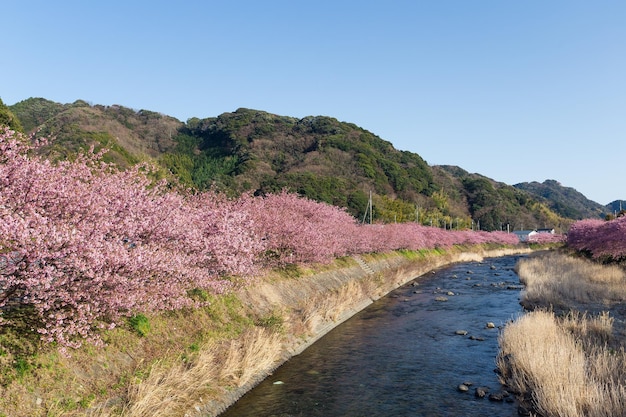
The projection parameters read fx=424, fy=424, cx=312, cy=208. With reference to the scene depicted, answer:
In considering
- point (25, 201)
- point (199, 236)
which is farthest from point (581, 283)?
point (25, 201)

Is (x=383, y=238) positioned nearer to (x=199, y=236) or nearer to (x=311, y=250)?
(x=311, y=250)

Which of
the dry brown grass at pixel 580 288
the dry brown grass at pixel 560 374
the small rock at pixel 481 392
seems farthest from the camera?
the dry brown grass at pixel 580 288

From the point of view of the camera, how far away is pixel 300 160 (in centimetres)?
15200

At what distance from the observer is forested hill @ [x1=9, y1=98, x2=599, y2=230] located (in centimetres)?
10919

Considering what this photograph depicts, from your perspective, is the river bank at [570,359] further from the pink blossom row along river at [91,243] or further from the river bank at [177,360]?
the pink blossom row along river at [91,243]

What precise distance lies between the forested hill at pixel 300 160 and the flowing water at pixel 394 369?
68.2 meters

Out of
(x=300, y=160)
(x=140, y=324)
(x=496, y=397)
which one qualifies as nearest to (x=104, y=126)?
(x=300, y=160)

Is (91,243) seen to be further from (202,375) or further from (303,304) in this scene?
(303,304)

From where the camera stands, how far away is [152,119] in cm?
19725

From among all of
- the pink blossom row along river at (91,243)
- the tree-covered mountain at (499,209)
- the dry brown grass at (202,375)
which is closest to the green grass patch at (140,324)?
the pink blossom row along river at (91,243)

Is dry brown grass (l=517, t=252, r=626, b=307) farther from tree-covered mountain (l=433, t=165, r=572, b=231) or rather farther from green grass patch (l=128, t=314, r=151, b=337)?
tree-covered mountain (l=433, t=165, r=572, b=231)

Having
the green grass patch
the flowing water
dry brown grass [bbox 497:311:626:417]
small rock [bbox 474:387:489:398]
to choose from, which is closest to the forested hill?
the flowing water

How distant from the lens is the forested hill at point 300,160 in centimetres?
10919

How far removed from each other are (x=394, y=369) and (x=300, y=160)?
13686 cm
